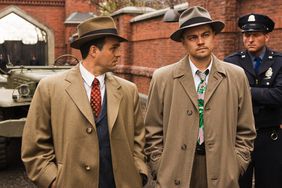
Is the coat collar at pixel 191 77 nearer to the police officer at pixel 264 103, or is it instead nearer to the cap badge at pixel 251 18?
the police officer at pixel 264 103

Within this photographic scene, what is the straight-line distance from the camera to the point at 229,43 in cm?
816

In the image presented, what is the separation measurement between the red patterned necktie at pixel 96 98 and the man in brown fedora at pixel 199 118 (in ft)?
1.30

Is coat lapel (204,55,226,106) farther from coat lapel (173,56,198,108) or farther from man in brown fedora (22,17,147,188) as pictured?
man in brown fedora (22,17,147,188)

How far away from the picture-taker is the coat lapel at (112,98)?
109 inches

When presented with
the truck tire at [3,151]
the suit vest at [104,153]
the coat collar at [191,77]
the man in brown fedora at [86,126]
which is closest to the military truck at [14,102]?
the truck tire at [3,151]

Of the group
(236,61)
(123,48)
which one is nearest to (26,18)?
(123,48)

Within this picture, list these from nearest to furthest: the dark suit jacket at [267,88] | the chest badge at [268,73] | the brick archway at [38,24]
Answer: the dark suit jacket at [267,88], the chest badge at [268,73], the brick archway at [38,24]

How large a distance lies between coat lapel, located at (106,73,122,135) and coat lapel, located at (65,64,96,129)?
0.11 meters

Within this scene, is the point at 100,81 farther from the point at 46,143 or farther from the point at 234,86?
the point at 234,86

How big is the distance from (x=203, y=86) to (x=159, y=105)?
0.31 meters

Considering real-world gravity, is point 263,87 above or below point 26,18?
below

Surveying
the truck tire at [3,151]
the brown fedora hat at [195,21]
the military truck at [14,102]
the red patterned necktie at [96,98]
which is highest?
the brown fedora hat at [195,21]

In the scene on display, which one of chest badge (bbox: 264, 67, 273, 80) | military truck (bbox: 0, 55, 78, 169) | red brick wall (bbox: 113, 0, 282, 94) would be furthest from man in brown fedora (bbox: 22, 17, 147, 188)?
red brick wall (bbox: 113, 0, 282, 94)

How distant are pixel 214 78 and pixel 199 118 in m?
0.28
